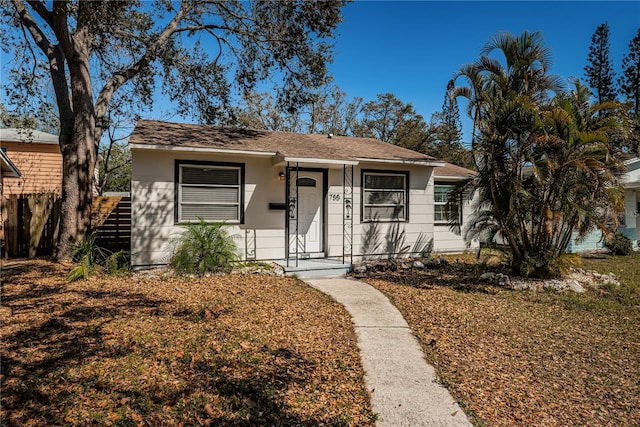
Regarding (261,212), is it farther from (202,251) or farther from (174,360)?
(174,360)

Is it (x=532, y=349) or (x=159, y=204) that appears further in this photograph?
(x=159, y=204)

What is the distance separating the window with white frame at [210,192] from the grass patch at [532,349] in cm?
419

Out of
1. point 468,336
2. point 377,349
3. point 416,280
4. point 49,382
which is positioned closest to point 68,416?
point 49,382

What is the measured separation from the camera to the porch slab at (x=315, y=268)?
8.95 metres

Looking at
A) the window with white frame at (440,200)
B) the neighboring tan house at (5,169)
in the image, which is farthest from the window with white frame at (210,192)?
the window with white frame at (440,200)

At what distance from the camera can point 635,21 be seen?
25.6m

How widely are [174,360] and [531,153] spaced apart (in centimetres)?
787

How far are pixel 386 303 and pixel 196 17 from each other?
10.8 m

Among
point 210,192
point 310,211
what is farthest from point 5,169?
point 310,211

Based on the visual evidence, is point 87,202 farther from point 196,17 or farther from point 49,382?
point 49,382

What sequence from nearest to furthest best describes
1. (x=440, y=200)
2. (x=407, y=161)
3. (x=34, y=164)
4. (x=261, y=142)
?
(x=261, y=142) < (x=407, y=161) < (x=440, y=200) < (x=34, y=164)

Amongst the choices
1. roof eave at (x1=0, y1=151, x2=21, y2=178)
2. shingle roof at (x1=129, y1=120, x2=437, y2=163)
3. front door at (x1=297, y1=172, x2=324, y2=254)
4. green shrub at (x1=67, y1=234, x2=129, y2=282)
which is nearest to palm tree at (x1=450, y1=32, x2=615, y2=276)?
shingle roof at (x1=129, y1=120, x2=437, y2=163)

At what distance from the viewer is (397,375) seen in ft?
12.8

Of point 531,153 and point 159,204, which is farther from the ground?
point 531,153
